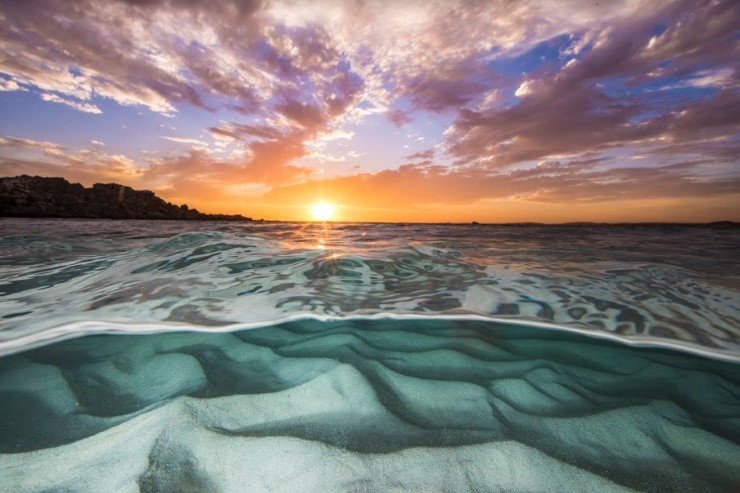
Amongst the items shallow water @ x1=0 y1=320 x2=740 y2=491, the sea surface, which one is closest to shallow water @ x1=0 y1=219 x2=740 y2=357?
the sea surface

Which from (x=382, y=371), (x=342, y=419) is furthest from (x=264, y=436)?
(x=382, y=371)

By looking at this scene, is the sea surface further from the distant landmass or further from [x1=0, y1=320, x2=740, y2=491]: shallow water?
the distant landmass

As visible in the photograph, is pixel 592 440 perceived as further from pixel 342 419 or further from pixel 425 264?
pixel 425 264

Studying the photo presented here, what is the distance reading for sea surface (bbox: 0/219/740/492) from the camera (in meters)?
1.17

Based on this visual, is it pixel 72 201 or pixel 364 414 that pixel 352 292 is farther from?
pixel 72 201

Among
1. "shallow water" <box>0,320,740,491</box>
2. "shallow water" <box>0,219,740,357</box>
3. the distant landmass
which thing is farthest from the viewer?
the distant landmass

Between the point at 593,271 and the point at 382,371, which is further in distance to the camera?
the point at 593,271

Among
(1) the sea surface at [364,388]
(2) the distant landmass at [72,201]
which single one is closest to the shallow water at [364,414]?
(1) the sea surface at [364,388]

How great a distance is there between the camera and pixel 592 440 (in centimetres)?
138

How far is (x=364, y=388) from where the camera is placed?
5.56 feet

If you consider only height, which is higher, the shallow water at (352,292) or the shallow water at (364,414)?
the shallow water at (352,292)

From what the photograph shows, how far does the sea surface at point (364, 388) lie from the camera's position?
A: 3.84ft

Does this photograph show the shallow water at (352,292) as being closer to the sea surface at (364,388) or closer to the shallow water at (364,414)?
the sea surface at (364,388)

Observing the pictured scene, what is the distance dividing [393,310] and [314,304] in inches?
29.9
